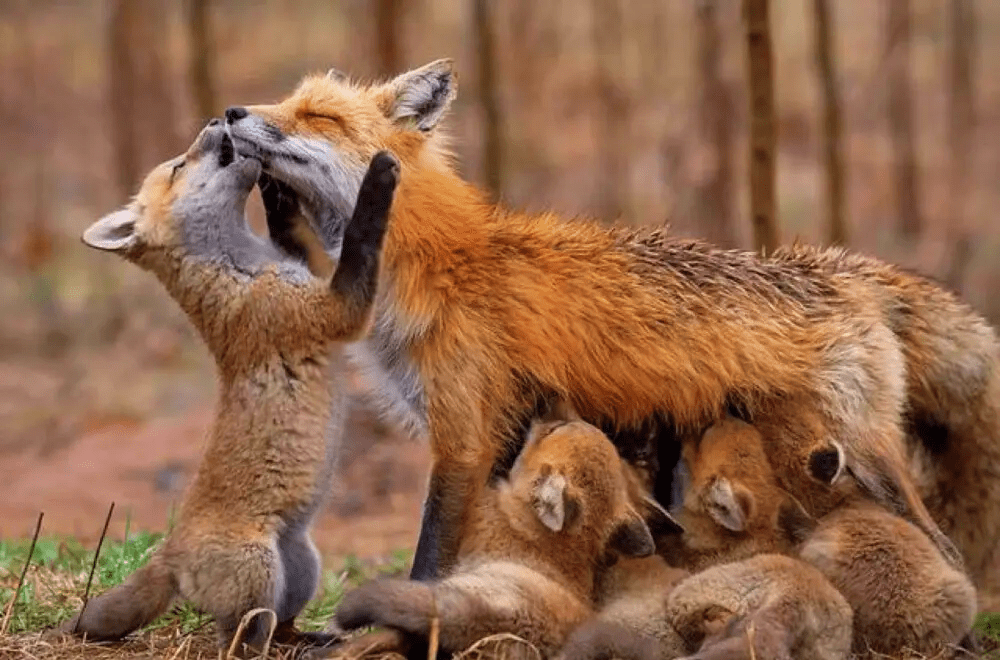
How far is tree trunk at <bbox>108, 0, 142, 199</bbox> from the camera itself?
22.5 metres

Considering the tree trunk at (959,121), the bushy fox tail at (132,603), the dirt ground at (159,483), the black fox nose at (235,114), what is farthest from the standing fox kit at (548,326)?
the tree trunk at (959,121)

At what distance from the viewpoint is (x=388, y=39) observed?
53.4 ft

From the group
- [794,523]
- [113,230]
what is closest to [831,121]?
[794,523]

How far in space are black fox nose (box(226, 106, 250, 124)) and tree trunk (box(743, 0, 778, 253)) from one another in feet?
13.4

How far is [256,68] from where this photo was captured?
36000 mm

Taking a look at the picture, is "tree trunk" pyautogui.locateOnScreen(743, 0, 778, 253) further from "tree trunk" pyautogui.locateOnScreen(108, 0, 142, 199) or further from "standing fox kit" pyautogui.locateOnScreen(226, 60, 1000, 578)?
"tree trunk" pyautogui.locateOnScreen(108, 0, 142, 199)

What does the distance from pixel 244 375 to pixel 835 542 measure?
2.78 m

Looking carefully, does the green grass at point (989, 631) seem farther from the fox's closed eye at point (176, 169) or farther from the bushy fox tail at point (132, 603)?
the fox's closed eye at point (176, 169)

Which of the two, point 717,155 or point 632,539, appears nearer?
point 632,539

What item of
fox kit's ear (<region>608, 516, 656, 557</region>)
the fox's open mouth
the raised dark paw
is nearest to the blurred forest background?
the fox's open mouth

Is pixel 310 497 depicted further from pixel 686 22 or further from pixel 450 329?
pixel 686 22

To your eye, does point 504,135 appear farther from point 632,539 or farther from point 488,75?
point 632,539

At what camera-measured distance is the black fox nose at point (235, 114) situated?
767cm

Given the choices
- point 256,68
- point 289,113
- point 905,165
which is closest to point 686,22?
point 256,68
